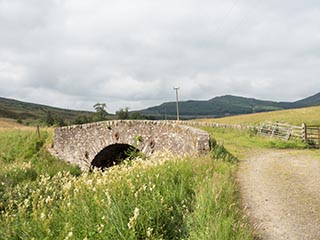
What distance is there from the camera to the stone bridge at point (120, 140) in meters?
14.8

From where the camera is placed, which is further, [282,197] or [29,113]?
[29,113]

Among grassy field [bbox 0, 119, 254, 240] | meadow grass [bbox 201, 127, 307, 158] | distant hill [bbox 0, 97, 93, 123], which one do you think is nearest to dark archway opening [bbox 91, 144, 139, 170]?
meadow grass [bbox 201, 127, 307, 158]

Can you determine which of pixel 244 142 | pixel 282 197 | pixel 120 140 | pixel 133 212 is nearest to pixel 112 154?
pixel 120 140

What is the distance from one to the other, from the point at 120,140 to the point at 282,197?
12861mm

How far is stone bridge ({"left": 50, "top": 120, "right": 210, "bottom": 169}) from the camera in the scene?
1484cm

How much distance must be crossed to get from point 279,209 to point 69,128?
61.9ft

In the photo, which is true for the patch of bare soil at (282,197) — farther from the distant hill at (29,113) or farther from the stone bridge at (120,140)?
the distant hill at (29,113)

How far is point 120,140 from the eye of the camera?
20.0 metres

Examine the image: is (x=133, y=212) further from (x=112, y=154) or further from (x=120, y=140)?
(x=112, y=154)

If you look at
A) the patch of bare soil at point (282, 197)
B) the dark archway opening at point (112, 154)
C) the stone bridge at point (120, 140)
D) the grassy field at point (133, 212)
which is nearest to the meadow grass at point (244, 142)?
the stone bridge at point (120, 140)

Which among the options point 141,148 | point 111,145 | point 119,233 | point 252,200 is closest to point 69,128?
point 111,145

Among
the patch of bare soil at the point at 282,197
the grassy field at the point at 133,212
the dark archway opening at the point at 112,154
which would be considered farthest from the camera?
the dark archway opening at the point at 112,154

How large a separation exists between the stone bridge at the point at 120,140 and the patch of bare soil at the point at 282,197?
2.52 metres

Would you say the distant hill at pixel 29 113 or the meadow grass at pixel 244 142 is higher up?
the distant hill at pixel 29 113
